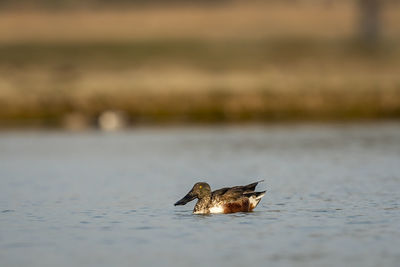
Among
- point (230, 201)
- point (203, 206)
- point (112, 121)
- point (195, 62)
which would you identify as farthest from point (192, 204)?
point (195, 62)

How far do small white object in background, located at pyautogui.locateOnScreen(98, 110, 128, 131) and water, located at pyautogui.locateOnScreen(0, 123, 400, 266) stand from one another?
1971mm

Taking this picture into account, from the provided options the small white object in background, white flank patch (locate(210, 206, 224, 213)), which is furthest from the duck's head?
the small white object in background

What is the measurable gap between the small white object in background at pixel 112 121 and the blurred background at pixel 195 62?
0.14 feet

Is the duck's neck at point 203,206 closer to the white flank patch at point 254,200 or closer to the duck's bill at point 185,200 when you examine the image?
the duck's bill at point 185,200

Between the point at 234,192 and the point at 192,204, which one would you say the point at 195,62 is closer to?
the point at 192,204

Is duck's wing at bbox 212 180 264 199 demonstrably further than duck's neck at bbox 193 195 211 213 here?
No

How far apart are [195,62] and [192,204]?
2321 cm

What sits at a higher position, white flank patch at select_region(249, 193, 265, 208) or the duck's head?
the duck's head

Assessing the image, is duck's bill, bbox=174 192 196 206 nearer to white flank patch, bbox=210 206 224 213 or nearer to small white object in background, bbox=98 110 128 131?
white flank patch, bbox=210 206 224 213

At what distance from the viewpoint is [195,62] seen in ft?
121

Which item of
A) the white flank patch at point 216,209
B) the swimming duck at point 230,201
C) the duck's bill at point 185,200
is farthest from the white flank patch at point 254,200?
the duck's bill at point 185,200

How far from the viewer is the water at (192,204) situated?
9719 mm

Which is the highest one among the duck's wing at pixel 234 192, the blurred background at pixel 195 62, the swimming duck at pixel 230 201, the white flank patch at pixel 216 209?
the blurred background at pixel 195 62

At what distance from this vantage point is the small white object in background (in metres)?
27.0
